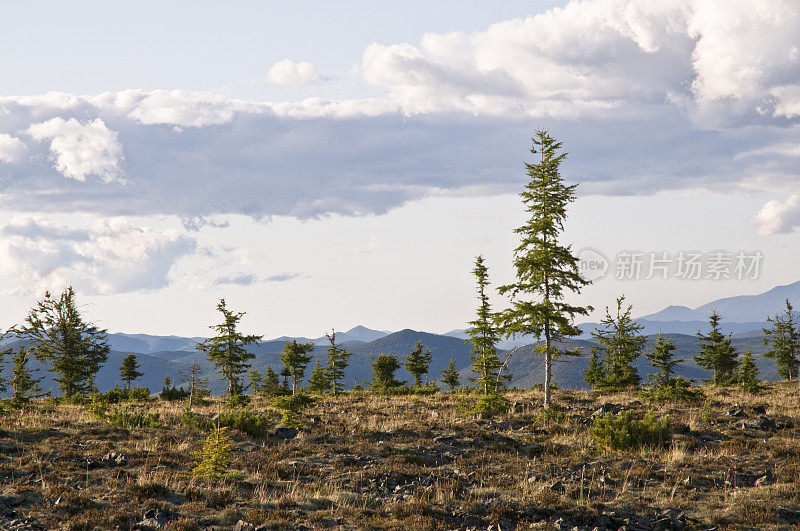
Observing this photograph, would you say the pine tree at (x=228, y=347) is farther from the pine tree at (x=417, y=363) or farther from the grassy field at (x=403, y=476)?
the pine tree at (x=417, y=363)

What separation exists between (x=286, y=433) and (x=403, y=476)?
6423 mm

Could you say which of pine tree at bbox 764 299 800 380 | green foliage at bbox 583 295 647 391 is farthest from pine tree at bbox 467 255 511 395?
pine tree at bbox 764 299 800 380

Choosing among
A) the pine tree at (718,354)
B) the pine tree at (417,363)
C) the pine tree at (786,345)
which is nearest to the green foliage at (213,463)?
the pine tree at (417,363)

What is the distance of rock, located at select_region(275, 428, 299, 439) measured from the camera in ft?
59.2

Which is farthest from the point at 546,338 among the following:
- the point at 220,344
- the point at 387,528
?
the point at 220,344

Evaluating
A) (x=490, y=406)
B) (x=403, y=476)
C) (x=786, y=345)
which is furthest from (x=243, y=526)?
(x=786, y=345)

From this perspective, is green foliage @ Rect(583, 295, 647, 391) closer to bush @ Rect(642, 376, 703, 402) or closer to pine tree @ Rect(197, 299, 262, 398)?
bush @ Rect(642, 376, 703, 402)

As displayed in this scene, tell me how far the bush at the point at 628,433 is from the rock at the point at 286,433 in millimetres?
9665

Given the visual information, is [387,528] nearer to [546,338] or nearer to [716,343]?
[546,338]

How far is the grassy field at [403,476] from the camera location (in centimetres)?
1027

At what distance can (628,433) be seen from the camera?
54.3 ft

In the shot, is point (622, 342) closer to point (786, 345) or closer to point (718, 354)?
point (718, 354)

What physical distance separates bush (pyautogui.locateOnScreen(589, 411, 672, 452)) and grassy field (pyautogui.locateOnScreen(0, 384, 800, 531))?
35 cm

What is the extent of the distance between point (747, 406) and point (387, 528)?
67.9ft
